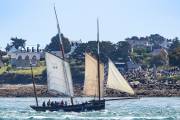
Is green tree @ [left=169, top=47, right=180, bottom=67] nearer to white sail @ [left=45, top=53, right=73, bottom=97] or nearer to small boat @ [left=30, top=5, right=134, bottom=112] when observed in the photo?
small boat @ [left=30, top=5, right=134, bottom=112]

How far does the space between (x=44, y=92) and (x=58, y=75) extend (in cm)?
6341

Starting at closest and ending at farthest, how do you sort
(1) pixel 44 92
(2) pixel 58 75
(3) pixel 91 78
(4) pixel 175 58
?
(3) pixel 91 78 → (2) pixel 58 75 → (1) pixel 44 92 → (4) pixel 175 58

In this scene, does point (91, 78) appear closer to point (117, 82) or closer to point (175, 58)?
point (117, 82)

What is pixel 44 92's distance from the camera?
167375mm

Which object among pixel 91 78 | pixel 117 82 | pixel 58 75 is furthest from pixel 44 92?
pixel 117 82

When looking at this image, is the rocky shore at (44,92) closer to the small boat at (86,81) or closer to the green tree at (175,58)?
the green tree at (175,58)

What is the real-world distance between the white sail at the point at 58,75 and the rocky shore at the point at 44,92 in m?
48.3

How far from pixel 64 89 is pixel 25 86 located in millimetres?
79491

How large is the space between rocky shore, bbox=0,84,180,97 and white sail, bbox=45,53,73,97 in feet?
159

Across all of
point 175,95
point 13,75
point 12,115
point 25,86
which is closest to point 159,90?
point 175,95

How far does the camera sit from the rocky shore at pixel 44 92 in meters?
156

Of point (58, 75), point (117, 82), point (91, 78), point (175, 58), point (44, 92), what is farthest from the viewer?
point (175, 58)

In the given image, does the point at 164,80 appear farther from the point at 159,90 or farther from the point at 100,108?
the point at 100,108

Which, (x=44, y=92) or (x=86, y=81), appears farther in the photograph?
(x=44, y=92)
